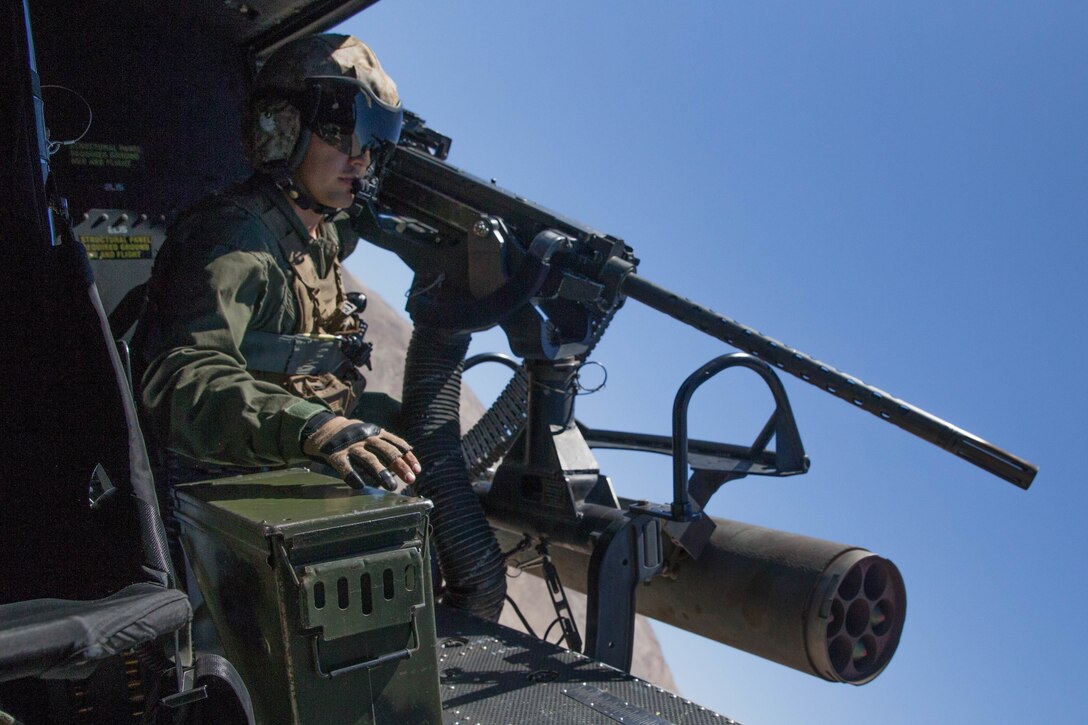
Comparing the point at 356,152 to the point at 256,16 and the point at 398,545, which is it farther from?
the point at 398,545

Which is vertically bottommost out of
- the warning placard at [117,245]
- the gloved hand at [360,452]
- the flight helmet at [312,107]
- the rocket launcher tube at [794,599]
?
the rocket launcher tube at [794,599]

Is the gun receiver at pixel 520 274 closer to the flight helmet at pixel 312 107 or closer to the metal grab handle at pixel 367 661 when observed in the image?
the flight helmet at pixel 312 107

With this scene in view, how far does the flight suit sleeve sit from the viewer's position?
2.27m

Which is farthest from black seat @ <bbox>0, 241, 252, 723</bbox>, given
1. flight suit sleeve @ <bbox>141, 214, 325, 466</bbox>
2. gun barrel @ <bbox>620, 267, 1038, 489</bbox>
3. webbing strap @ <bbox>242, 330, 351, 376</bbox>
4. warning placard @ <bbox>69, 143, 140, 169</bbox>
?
gun barrel @ <bbox>620, 267, 1038, 489</bbox>

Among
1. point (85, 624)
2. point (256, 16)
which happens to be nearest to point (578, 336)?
point (256, 16)

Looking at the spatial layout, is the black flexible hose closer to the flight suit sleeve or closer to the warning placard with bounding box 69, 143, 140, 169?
the flight suit sleeve

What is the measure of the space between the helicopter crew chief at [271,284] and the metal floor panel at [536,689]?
2.46 feet

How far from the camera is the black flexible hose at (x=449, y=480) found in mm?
3262

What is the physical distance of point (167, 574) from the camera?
1858mm

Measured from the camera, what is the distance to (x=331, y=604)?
180cm

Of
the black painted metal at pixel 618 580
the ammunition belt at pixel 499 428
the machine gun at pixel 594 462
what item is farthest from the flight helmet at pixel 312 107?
the black painted metal at pixel 618 580

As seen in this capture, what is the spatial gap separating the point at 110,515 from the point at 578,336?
5.96 ft

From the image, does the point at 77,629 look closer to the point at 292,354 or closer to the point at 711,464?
the point at 292,354

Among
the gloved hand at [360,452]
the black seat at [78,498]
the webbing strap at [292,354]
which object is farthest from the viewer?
the webbing strap at [292,354]
